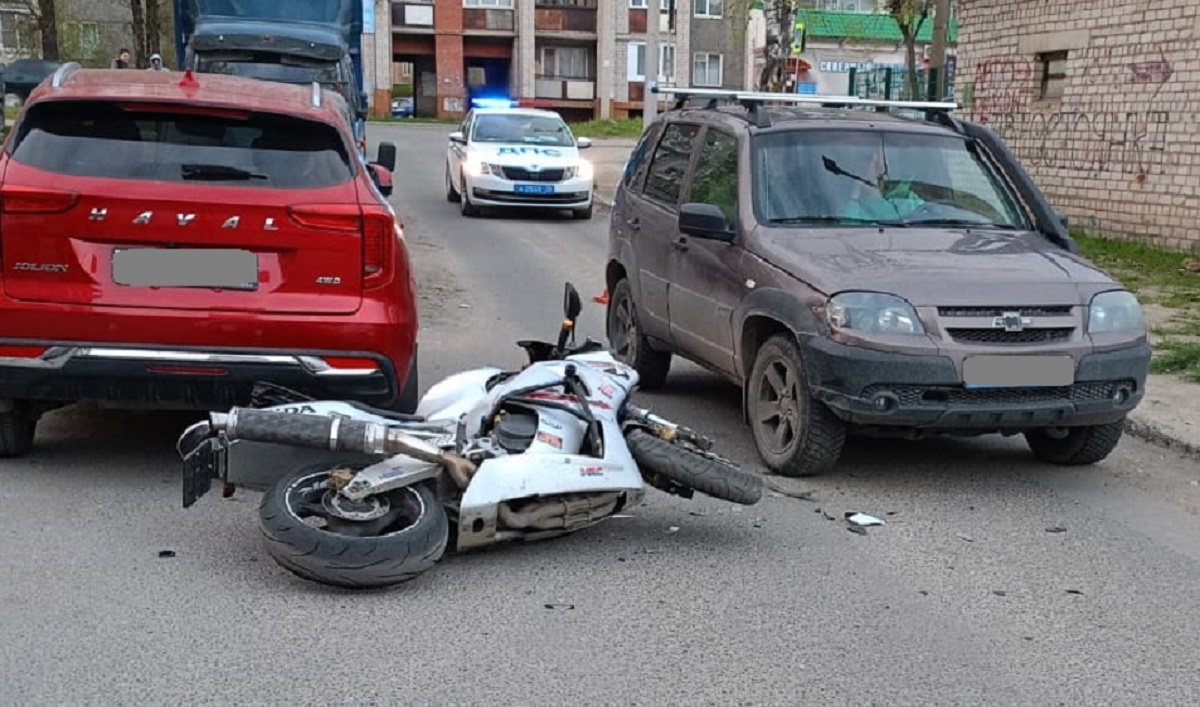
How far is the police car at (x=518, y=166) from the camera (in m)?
19.3

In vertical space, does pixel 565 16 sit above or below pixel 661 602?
above

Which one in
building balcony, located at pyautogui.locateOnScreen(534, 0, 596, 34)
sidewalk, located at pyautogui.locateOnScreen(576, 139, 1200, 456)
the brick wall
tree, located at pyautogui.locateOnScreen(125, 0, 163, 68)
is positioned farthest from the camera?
building balcony, located at pyautogui.locateOnScreen(534, 0, 596, 34)

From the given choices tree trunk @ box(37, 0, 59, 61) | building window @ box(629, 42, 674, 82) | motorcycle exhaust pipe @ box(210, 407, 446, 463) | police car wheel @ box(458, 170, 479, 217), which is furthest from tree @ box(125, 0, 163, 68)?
motorcycle exhaust pipe @ box(210, 407, 446, 463)

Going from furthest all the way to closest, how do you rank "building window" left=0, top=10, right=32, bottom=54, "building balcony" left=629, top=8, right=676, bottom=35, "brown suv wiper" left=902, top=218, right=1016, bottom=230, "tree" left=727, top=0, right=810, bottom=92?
"building balcony" left=629, top=8, right=676, bottom=35
"building window" left=0, top=10, right=32, bottom=54
"tree" left=727, top=0, right=810, bottom=92
"brown suv wiper" left=902, top=218, right=1016, bottom=230

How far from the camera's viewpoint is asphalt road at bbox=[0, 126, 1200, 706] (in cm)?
392

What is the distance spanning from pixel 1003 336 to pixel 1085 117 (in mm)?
12011

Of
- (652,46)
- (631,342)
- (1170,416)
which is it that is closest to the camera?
(1170,416)

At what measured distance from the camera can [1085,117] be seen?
54.2 feet

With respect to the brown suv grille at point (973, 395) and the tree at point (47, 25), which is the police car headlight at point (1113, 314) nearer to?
the brown suv grille at point (973, 395)

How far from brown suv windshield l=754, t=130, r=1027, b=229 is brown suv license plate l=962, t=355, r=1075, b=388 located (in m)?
1.30

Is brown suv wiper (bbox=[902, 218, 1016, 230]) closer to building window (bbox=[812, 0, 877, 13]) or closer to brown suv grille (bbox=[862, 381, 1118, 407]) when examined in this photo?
brown suv grille (bbox=[862, 381, 1118, 407])

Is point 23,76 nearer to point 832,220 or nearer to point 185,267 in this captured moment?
point 185,267

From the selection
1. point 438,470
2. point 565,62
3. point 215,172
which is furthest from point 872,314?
point 565,62

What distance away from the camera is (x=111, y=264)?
5.38m
